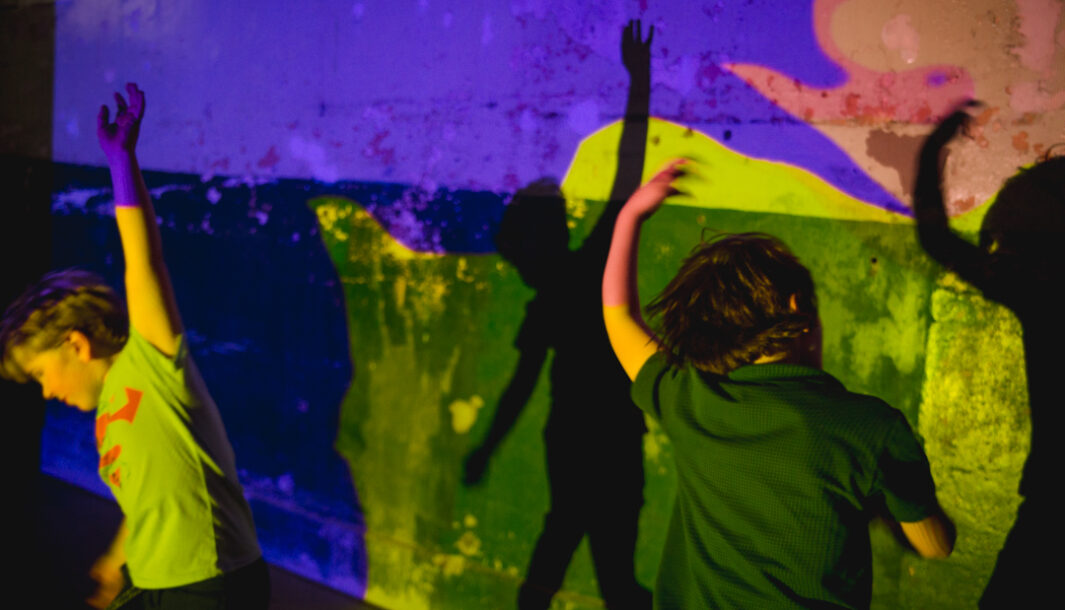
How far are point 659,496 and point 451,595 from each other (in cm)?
117

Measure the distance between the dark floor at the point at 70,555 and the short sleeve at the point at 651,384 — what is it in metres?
2.44

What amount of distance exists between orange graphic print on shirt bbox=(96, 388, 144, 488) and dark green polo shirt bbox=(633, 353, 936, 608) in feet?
4.54

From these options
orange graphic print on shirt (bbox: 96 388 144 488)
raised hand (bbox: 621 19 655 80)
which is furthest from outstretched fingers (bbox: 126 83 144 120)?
raised hand (bbox: 621 19 655 80)

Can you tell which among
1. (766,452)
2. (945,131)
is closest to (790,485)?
(766,452)

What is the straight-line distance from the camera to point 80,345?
185cm

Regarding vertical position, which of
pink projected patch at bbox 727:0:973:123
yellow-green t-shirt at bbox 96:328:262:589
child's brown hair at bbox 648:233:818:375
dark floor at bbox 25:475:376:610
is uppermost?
pink projected patch at bbox 727:0:973:123

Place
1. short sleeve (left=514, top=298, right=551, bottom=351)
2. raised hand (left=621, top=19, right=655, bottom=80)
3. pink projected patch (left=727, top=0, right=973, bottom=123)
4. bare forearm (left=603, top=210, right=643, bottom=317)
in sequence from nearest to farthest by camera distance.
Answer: bare forearm (left=603, top=210, right=643, bottom=317)
pink projected patch (left=727, top=0, right=973, bottom=123)
raised hand (left=621, top=19, right=655, bottom=80)
short sleeve (left=514, top=298, right=551, bottom=351)

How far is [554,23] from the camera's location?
9.02ft

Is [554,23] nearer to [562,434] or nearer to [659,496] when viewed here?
[562,434]

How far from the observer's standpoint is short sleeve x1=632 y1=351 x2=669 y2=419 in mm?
1527

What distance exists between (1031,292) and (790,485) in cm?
137

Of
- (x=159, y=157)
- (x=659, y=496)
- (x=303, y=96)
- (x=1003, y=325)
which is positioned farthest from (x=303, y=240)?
(x=1003, y=325)

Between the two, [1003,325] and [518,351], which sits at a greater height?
[1003,325]

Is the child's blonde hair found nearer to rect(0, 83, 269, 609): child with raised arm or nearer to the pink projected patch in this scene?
rect(0, 83, 269, 609): child with raised arm
